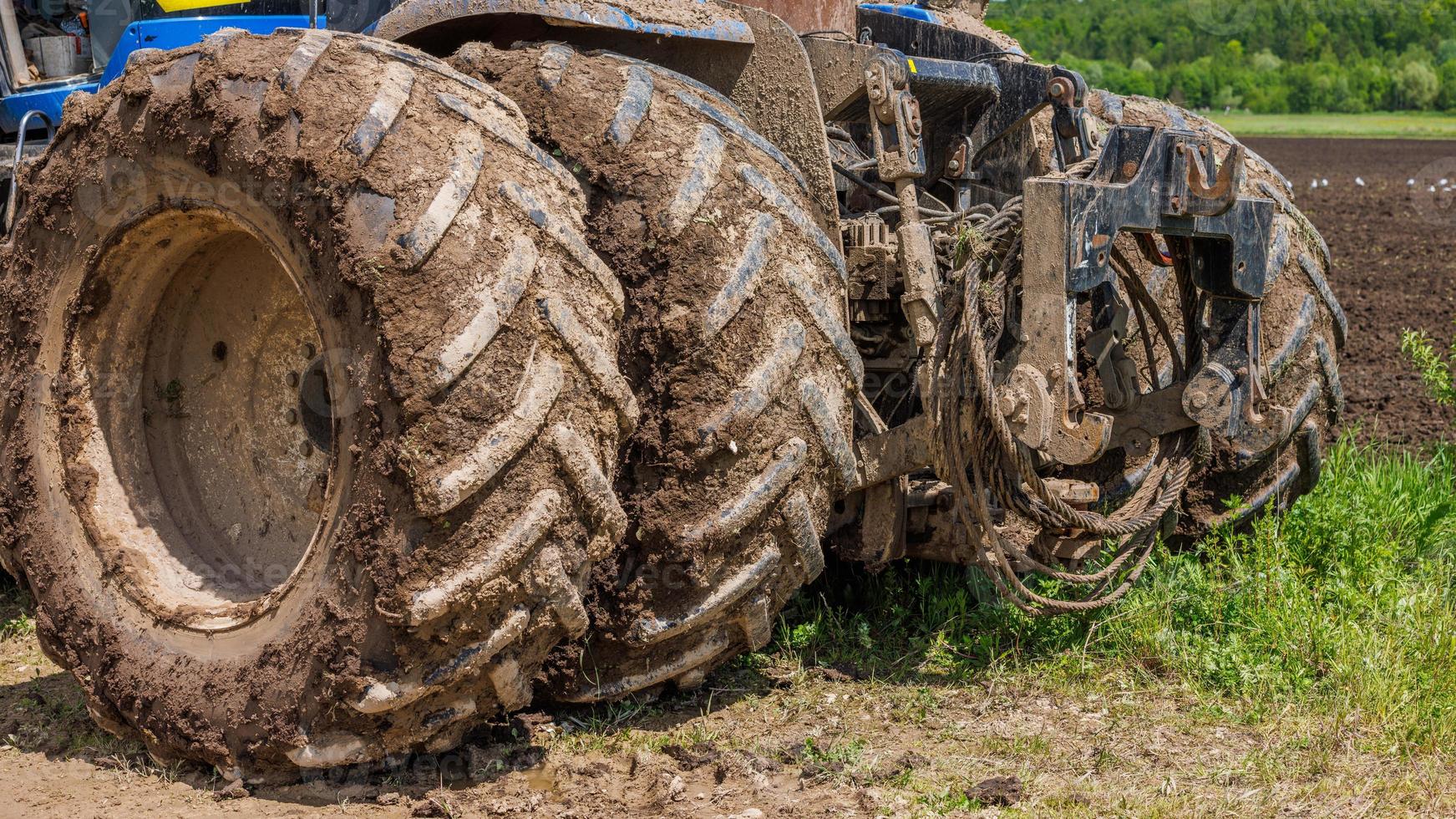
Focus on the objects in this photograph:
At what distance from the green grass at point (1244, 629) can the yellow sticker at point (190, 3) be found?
7.77 feet

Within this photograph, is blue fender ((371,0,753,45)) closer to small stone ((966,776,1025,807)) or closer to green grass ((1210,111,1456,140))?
small stone ((966,776,1025,807))

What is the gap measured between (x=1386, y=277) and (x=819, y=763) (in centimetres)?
869

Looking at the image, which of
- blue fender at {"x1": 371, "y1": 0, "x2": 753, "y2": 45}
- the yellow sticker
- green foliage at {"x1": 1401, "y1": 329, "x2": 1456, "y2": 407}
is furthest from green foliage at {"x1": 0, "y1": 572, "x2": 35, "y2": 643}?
green foliage at {"x1": 1401, "y1": 329, "x2": 1456, "y2": 407}

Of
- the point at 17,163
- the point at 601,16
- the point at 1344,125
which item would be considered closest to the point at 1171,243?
the point at 601,16

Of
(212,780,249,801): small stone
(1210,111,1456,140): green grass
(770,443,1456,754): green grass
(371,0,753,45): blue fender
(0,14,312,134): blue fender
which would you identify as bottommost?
(1210,111,1456,140): green grass

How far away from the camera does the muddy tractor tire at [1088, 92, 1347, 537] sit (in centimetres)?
402

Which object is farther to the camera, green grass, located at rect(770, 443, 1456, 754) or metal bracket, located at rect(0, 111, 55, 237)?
metal bracket, located at rect(0, 111, 55, 237)

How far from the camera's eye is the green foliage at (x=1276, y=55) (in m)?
29.0

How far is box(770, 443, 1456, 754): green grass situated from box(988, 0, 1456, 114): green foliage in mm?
21273

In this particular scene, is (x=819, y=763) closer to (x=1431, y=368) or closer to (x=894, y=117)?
(x=894, y=117)

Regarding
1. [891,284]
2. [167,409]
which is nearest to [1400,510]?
[891,284]

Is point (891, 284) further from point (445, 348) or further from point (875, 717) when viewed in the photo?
point (445, 348)

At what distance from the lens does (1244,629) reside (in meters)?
3.89

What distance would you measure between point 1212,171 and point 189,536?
103 inches
